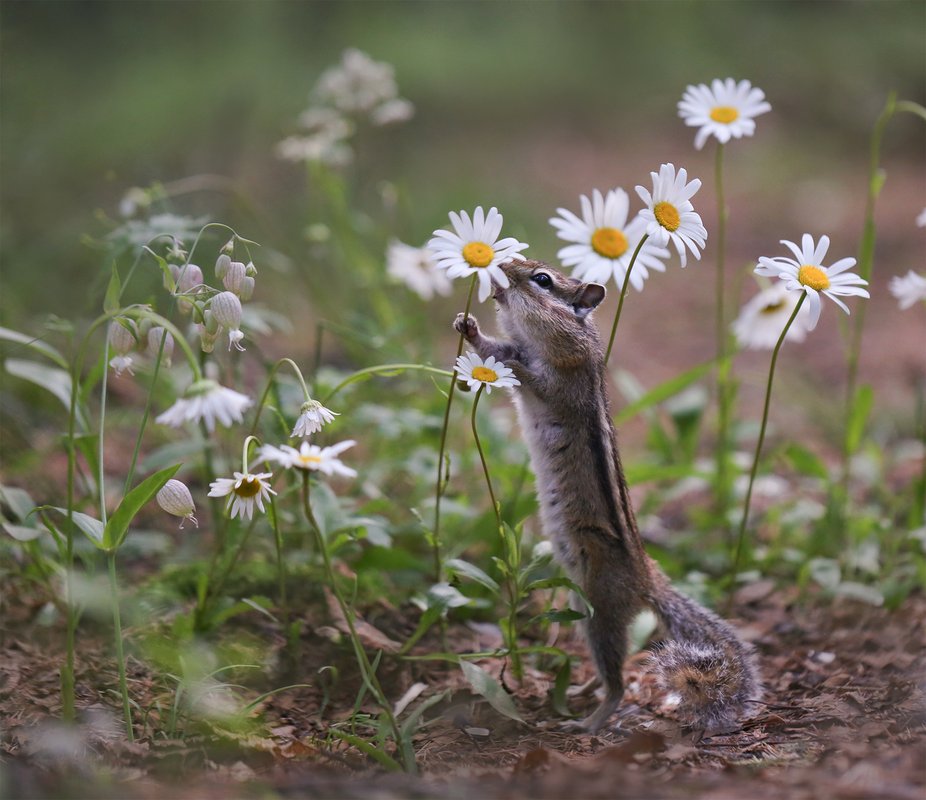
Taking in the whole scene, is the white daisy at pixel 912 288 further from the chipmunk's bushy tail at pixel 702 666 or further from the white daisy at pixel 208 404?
the white daisy at pixel 208 404

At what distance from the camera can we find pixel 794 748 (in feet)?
8.19

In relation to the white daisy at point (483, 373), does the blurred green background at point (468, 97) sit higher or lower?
higher

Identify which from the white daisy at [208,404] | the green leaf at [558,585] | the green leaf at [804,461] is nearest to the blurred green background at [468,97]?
the green leaf at [804,461]

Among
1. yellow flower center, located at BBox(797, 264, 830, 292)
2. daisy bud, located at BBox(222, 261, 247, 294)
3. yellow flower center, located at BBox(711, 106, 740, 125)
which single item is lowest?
daisy bud, located at BBox(222, 261, 247, 294)

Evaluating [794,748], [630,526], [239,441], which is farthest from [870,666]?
[239,441]

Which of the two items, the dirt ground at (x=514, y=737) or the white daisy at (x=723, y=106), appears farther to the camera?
the white daisy at (x=723, y=106)

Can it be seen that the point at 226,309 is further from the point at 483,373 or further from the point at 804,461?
the point at 804,461

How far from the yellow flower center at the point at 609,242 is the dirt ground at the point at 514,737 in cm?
132

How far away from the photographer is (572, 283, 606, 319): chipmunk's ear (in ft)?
9.77

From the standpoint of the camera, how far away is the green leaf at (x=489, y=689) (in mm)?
2660

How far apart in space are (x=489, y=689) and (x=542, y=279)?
1.25 metres

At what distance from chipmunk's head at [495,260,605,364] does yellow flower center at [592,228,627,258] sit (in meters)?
0.20

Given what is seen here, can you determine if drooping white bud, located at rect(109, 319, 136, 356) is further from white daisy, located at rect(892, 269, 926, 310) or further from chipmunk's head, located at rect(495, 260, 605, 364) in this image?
white daisy, located at rect(892, 269, 926, 310)

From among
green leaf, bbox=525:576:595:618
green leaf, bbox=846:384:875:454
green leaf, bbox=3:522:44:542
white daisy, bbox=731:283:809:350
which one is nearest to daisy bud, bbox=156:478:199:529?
green leaf, bbox=3:522:44:542
